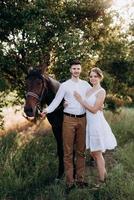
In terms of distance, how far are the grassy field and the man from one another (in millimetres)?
410

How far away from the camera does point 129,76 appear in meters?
12.0

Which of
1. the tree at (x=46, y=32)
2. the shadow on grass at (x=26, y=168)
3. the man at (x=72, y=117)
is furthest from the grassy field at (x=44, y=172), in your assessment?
the tree at (x=46, y=32)

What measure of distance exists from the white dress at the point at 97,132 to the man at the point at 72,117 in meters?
0.14

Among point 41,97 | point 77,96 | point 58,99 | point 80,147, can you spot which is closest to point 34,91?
point 41,97

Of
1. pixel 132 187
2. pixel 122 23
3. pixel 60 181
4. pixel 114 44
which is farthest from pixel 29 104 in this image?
pixel 122 23

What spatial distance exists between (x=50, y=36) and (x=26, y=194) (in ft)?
13.3

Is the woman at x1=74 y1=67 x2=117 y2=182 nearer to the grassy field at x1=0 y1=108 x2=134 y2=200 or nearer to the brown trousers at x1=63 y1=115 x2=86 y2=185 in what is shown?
the brown trousers at x1=63 y1=115 x2=86 y2=185

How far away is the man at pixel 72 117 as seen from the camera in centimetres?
720

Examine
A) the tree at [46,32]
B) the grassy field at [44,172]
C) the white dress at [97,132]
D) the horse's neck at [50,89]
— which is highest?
the tree at [46,32]

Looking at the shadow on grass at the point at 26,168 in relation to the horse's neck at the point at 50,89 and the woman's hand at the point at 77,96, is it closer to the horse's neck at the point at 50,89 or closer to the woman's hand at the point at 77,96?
the horse's neck at the point at 50,89

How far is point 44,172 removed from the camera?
8117 mm

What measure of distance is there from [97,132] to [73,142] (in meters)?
0.46

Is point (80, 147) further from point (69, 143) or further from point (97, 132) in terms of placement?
point (97, 132)

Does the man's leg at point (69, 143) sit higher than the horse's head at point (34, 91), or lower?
lower
